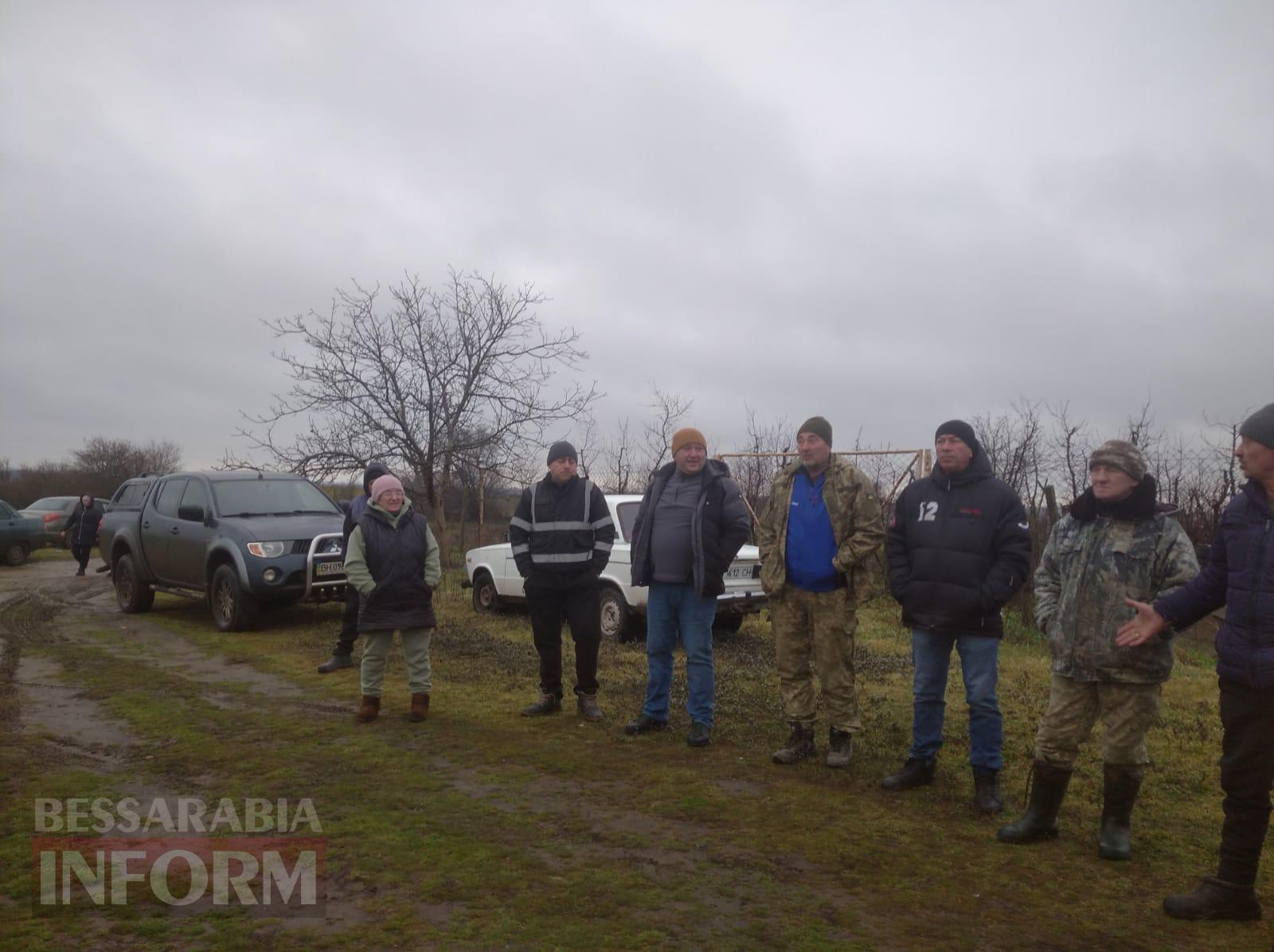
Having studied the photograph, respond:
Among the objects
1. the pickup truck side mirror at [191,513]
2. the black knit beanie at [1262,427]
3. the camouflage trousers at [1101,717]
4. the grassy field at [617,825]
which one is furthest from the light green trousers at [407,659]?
the pickup truck side mirror at [191,513]

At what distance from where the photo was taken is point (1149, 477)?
395cm

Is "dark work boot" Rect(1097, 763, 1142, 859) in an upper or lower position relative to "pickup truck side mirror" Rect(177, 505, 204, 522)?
lower

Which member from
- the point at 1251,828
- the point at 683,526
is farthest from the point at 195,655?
the point at 1251,828

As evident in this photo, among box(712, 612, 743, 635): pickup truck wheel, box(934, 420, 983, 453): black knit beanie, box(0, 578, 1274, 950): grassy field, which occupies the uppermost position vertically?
box(934, 420, 983, 453): black knit beanie

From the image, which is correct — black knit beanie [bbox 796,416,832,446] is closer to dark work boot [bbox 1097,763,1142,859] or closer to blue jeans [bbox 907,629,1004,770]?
blue jeans [bbox 907,629,1004,770]

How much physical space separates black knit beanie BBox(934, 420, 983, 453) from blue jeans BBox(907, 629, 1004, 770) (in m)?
1.04

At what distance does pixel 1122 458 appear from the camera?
3.92m

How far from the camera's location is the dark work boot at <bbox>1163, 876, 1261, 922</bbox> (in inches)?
130

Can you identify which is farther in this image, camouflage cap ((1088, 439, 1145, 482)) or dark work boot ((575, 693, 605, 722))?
dark work boot ((575, 693, 605, 722))

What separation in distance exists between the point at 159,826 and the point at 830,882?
306cm

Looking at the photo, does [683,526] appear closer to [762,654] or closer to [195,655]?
[762,654]

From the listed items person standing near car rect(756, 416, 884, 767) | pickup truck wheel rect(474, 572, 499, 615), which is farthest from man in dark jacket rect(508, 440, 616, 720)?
pickup truck wheel rect(474, 572, 499, 615)

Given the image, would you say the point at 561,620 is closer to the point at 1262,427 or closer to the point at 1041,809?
the point at 1041,809

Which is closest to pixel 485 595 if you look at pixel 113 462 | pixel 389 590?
pixel 389 590
